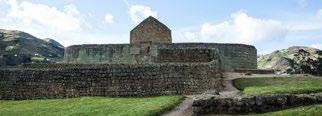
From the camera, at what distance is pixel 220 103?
72.6 ft

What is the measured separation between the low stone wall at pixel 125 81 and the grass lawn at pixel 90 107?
1.66 meters

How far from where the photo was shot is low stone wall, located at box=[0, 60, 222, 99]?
1238 inches

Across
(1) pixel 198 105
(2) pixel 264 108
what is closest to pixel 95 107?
(1) pixel 198 105

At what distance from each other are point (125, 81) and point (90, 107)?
575cm

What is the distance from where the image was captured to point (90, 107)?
26.1 m

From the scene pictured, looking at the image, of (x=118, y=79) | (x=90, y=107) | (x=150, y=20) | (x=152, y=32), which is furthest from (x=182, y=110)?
(x=150, y=20)

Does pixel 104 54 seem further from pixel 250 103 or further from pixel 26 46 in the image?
pixel 26 46

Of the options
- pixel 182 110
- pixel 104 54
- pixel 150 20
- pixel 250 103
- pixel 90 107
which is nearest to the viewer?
pixel 250 103

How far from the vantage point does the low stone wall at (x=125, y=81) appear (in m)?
31.5

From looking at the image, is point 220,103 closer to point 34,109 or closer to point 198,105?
point 198,105

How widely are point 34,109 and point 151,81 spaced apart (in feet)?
22.8

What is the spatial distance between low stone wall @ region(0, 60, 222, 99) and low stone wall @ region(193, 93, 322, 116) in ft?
29.8

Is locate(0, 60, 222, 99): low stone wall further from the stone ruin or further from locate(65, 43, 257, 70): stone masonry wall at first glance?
locate(65, 43, 257, 70): stone masonry wall

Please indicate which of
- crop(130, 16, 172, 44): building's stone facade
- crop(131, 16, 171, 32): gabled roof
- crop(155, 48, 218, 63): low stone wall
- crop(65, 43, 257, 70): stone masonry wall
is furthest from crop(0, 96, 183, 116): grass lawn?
crop(131, 16, 171, 32): gabled roof
